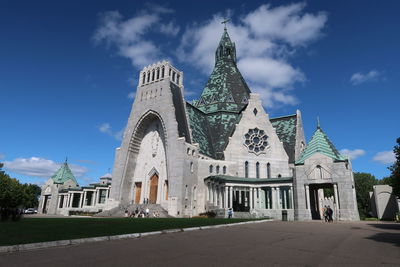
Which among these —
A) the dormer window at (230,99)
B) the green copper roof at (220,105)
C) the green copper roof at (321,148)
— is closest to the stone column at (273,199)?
the green copper roof at (321,148)

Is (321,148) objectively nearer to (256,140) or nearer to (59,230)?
(256,140)

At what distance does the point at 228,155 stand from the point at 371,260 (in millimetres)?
36043

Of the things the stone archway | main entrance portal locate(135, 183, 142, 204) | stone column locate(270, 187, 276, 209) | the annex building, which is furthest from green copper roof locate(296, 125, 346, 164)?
main entrance portal locate(135, 183, 142, 204)

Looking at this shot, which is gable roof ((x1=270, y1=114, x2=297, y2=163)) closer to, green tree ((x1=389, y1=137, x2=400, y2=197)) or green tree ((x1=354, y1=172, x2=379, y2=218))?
green tree ((x1=389, y1=137, x2=400, y2=197))

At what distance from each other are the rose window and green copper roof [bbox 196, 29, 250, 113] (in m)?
6.75

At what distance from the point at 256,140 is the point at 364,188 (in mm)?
41229

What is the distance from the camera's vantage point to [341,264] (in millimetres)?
6836

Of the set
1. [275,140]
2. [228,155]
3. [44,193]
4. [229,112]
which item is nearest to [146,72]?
[229,112]

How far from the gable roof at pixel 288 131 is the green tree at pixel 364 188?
33.2 meters

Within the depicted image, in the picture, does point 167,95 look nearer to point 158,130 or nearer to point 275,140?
A: point 158,130

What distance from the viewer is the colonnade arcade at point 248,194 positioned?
36500 mm

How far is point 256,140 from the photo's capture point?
147 ft

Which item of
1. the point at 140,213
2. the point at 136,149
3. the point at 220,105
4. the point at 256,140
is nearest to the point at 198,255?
the point at 140,213

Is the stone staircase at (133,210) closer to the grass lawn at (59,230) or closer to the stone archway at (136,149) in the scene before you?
the stone archway at (136,149)
